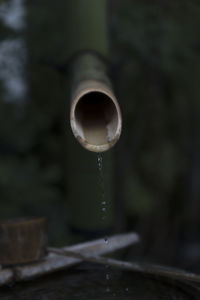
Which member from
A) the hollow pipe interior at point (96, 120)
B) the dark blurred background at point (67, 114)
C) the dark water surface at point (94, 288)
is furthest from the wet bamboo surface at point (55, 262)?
the hollow pipe interior at point (96, 120)

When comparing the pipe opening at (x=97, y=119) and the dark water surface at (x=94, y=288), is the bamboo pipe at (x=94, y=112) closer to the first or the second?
the pipe opening at (x=97, y=119)

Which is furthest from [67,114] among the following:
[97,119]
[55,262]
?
[97,119]

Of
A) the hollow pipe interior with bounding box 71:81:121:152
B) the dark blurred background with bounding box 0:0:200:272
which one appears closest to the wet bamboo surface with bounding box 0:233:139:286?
the dark blurred background with bounding box 0:0:200:272

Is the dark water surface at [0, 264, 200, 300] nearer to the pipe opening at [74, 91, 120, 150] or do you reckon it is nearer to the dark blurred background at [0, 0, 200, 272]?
the pipe opening at [74, 91, 120, 150]

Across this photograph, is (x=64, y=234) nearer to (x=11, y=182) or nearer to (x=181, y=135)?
(x=11, y=182)

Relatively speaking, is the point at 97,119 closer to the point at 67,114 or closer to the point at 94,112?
the point at 94,112

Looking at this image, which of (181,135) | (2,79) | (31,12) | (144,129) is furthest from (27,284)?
(181,135)
